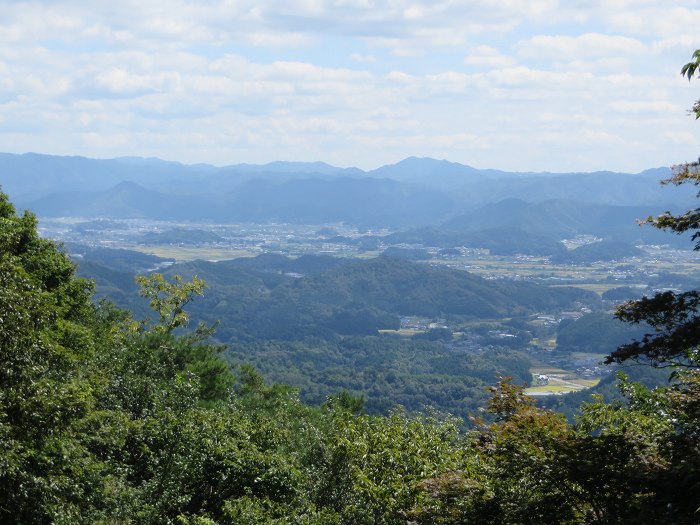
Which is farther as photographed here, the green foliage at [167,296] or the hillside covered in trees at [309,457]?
the green foliage at [167,296]

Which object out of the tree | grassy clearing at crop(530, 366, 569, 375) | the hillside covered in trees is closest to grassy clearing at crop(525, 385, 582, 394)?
grassy clearing at crop(530, 366, 569, 375)

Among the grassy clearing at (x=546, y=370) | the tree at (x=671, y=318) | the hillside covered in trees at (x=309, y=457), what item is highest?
the tree at (x=671, y=318)

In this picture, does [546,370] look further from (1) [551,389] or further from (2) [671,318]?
(2) [671,318]

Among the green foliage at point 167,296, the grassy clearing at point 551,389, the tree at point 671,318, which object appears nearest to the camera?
the tree at point 671,318

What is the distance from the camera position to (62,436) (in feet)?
44.7

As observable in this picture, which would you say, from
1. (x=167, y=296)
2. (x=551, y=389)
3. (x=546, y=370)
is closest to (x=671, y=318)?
(x=167, y=296)

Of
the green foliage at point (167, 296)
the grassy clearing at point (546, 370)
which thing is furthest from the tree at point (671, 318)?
the grassy clearing at point (546, 370)

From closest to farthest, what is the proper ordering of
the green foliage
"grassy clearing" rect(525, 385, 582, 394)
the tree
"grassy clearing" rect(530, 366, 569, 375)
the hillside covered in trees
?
the hillside covered in trees, the tree, the green foliage, "grassy clearing" rect(525, 385, 582, 394), "grassy clearing" rect(530, 366, 569, 375)

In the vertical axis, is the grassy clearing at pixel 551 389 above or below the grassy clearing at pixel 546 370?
above

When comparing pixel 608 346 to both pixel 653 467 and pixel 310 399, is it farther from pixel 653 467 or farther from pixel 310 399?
pixel 653 467

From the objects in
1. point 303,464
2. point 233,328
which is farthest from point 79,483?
point 233,328

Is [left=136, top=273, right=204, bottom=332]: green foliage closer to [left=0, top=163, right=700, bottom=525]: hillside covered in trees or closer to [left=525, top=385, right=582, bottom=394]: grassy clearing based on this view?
[left=0, top=163, right=700, bottom=525]: hillside covered in trees

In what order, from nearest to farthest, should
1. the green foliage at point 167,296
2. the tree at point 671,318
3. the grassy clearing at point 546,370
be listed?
1. the tree at point 671,318
2. the green foliage at point 167,296
3. the grassy clearing at point 546,370

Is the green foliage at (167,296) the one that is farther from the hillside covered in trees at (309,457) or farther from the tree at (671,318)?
the tree at (671,318)
